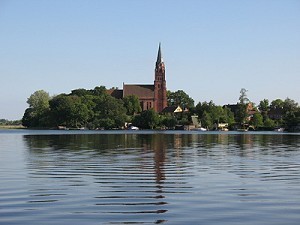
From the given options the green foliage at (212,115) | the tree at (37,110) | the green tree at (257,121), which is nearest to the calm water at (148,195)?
the green tree at (257,121)

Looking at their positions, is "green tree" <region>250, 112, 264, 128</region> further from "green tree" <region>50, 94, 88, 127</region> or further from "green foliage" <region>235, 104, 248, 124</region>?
"green tree" <region>50, 94, 88, 127</region>

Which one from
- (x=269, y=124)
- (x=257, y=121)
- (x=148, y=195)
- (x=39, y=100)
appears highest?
(x=39, y=100)

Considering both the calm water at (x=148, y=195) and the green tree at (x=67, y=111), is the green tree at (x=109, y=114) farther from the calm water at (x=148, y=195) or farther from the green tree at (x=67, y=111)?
the calm water at (x=148, y=195)

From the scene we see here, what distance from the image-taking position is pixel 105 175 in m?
22.6

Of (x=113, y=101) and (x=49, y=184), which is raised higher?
(x=113, y=101)

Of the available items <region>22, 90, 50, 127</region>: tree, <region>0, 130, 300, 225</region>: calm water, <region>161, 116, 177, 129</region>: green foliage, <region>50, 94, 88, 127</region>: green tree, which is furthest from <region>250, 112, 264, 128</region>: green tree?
<region>0, 130, 300, 225</region>: calm water

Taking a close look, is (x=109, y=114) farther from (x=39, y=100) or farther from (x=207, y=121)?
(x=207, y=121)

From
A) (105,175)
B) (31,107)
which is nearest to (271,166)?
(105,175)

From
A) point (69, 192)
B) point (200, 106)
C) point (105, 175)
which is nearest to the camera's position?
point (69, 192)

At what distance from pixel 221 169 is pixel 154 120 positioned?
521ft

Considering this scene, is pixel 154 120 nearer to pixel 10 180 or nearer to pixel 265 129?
pixel 265 129

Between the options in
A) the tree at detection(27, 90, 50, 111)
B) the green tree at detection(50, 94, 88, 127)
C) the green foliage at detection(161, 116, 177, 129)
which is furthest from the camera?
the green foliage at detection(161, 116, 177, 129)

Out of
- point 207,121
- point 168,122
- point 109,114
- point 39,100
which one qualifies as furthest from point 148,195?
point 39,100

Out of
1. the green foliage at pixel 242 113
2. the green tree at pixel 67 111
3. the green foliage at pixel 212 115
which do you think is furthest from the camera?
the green foliage at pixel 212 115
